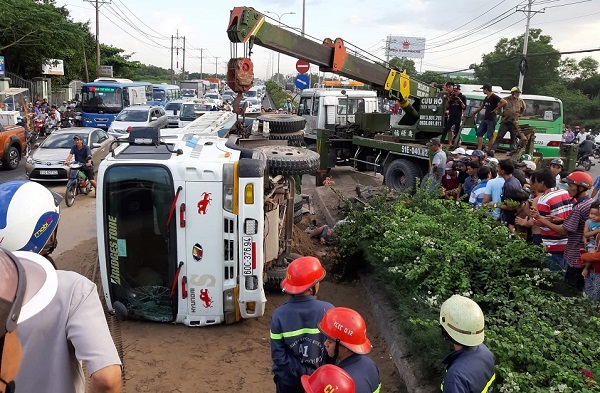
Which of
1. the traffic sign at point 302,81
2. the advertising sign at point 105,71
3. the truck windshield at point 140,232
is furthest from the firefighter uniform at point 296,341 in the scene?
the advertising sign at point 105,71

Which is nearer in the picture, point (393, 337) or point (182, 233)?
point (182, 233)

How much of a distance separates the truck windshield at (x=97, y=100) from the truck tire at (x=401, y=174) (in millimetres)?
16868

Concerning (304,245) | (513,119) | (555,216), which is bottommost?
(304,245)

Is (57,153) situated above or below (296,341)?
above

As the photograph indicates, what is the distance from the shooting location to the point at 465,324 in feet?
9.65

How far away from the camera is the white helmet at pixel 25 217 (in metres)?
2.65

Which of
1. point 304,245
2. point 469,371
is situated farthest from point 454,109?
point 469,371

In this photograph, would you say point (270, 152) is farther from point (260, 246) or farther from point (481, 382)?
point (481, 382)

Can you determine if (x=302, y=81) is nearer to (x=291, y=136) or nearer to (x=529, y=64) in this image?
(x=291, y=136)

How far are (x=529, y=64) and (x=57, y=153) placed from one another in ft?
145

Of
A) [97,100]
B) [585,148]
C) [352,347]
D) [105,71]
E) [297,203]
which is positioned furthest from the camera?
[105,71]

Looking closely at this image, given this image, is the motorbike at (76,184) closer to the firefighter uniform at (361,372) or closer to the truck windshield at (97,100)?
the firefighter uniform at (361,372)

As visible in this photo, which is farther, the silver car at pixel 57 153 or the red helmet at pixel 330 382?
the silver car at pixel 57 153

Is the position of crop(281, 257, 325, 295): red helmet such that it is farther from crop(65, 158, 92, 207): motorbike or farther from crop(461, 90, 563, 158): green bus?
crop(461, 90, 563, 158): green bus
